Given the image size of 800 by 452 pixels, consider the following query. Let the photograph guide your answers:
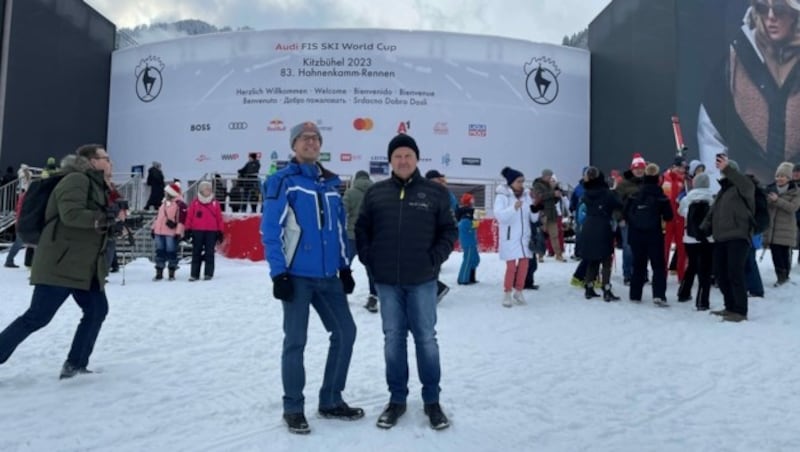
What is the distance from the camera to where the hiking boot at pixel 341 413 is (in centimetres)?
365

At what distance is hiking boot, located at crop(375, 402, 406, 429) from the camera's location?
352 centimetres

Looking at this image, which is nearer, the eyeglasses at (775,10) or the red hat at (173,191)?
the red hat at (173,191)

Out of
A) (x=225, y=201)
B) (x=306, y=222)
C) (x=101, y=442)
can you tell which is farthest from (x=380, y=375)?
(x=225, y=201)

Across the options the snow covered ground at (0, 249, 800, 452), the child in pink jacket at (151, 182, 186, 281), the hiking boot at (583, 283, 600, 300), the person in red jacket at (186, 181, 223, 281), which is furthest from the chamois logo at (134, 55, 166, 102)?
the hiking boot at (583, 283, 600, 300)

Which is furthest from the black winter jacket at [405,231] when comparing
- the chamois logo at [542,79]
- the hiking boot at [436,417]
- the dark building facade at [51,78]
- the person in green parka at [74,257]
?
the dark building facade at [51,78]

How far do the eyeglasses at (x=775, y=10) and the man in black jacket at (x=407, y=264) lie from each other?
20258 millimetres

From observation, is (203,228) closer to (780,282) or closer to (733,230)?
(733,230)

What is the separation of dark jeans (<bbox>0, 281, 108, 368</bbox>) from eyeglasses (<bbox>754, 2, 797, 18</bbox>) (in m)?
21.3

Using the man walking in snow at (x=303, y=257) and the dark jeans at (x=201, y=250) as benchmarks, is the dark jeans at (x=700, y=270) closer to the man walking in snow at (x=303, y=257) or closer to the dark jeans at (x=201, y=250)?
the man walking in snow at (x=303, y=257)

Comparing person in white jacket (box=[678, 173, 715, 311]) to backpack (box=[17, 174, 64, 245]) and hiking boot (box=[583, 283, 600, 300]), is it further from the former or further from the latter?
backpack (box=[17, 174, 64, 245])

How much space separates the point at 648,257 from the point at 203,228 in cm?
691

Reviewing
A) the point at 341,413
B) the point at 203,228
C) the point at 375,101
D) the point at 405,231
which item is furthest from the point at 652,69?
the point at 341,413

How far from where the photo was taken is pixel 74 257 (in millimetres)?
4234

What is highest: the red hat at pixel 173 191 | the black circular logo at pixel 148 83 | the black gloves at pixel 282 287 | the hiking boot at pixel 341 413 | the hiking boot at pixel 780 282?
the black circular logo at pixel 148 83
